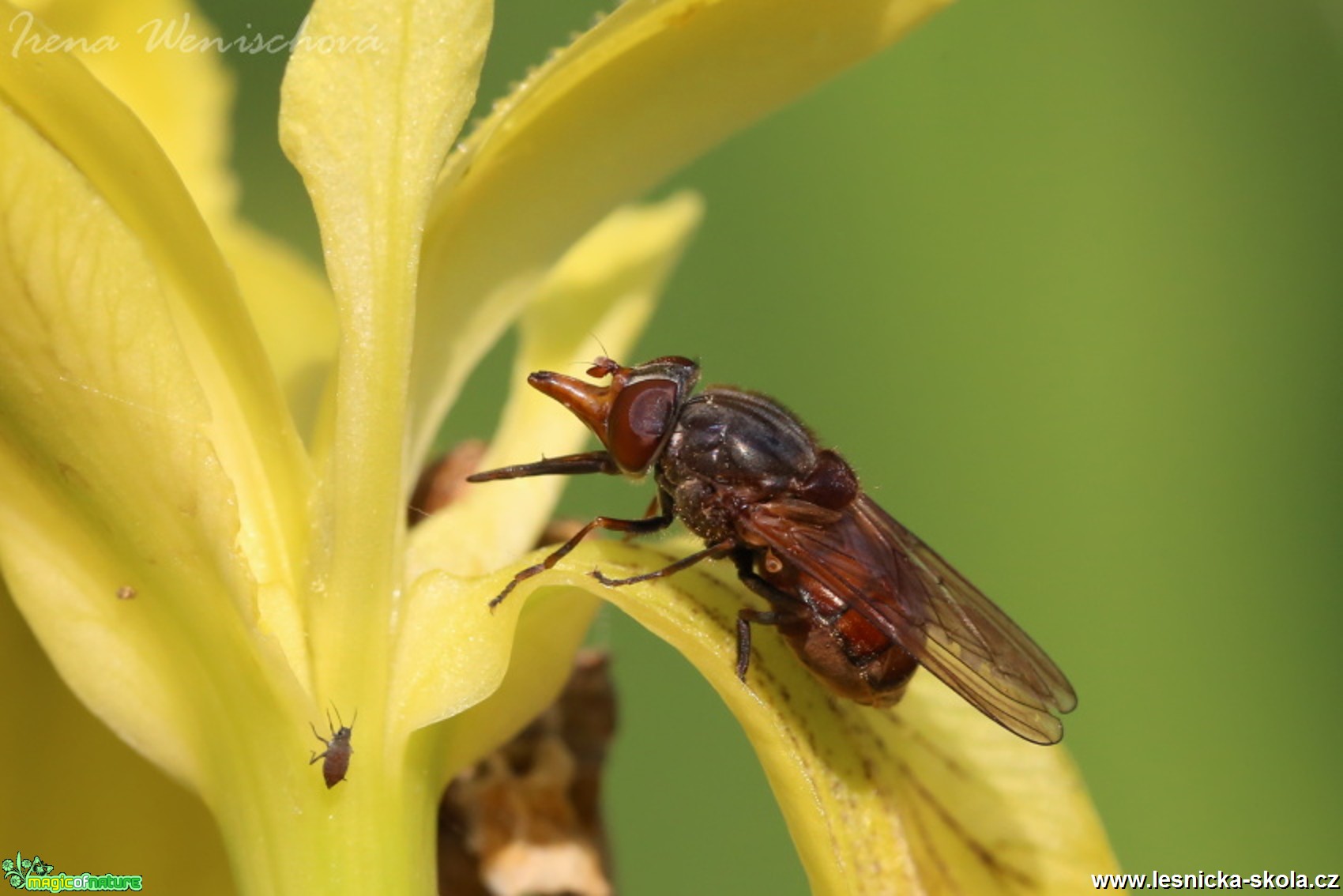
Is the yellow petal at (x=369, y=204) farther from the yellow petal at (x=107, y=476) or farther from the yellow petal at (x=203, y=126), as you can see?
the yellow petal at (x=203, y=126)

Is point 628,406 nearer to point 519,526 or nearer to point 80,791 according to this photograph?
point 519,526

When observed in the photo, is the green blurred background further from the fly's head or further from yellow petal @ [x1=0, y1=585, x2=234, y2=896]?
yellow petal @ [x1=0, y1=585, x2=234, y2=896]

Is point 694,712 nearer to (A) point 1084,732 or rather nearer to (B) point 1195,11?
(A) point 1084,732

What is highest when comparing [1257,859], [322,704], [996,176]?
[996,176]

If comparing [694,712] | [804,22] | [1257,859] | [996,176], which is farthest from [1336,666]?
[804,22]

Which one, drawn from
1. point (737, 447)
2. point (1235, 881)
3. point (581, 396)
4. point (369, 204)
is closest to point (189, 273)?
point (369, 204)

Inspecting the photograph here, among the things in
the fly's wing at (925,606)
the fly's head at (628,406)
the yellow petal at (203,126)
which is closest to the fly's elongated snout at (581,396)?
the fly's head at (628,406)
